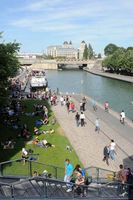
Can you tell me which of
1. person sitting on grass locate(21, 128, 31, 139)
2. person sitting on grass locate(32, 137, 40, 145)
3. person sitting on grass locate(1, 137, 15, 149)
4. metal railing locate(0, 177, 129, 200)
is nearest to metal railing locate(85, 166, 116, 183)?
metal railing locate(0, 177, 129, 200)

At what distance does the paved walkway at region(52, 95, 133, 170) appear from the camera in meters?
27.4

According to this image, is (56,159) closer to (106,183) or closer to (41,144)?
(41,144)

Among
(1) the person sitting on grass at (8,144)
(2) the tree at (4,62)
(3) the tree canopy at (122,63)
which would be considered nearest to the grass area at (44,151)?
(1) the person sitting on grass at (8,144)

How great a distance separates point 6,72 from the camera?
3114cm

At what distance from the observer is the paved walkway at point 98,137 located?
90.0 feet

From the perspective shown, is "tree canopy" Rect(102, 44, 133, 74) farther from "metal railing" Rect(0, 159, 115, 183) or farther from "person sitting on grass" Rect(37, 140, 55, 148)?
"metal railing" Rect(0, 159, 115, 183)

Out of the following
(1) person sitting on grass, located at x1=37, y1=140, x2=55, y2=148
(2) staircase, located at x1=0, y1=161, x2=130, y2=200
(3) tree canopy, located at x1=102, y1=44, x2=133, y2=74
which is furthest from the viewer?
(3) tree canopy, located at x1=102, y1=44, x2=133, y2=74

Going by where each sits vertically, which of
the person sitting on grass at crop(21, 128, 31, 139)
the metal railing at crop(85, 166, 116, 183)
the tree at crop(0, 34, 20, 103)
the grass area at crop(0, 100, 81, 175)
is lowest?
the grass area at crop(0, 100, 81, 175)

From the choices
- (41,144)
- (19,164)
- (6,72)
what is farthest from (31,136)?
(19,164)

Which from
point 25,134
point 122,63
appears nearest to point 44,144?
point 25,134

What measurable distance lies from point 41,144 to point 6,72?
5.84 meters

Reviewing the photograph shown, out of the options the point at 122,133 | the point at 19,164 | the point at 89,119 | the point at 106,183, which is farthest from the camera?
the point at 89,119

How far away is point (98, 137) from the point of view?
113ft

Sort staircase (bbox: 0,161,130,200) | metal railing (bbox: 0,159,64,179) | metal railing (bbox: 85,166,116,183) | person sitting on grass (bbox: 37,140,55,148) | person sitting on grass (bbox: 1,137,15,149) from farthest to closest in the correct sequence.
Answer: person sitting on grass (bbox: 37,140,55,148)
person sitting on grass (bbox: 1,137,15,149)
metal railing (bbox: 85,166,116,183)
metal railing (bbox: 0,159,64,179)
staircase (bbox: 0,161,130,200)
